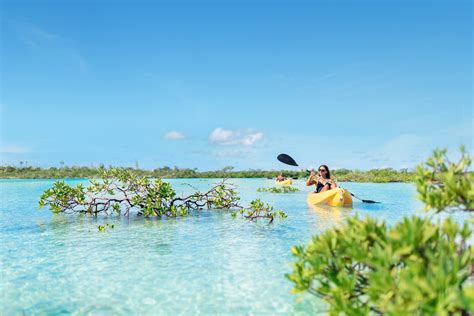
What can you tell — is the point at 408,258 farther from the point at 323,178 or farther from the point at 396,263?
the point at 323,178

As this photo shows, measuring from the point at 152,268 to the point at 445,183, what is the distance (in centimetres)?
472

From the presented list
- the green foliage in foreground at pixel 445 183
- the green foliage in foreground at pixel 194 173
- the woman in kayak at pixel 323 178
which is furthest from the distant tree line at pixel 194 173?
the green foliage in foreground at pixel 445 183

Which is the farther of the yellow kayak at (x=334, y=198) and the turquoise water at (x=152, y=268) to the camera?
the yellow kayak at (x=334, y=198)

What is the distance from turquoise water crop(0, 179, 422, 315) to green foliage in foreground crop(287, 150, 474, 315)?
1.26 feet

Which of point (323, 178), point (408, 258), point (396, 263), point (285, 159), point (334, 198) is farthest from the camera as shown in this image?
point (323, 178)

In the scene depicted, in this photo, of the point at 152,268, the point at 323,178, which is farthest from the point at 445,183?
the point at 323,178

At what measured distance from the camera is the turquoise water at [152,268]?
4773mm

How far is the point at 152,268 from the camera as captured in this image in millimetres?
6285

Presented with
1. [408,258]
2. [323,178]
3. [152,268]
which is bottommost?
[152,268]

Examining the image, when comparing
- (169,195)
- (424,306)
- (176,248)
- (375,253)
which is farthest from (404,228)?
(169,195)

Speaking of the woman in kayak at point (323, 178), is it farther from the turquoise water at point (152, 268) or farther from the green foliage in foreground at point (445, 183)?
the green foliage in foreground at point (445, 183)

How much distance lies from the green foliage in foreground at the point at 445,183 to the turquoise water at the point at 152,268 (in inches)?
6.7

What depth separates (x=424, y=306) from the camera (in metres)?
2.32

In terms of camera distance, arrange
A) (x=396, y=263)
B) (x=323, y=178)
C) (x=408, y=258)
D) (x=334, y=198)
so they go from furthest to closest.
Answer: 1. (x=323, y=178)
2. (x=334, y=198)
3. (x=396, y=263)
4. (x=408, y=258)
